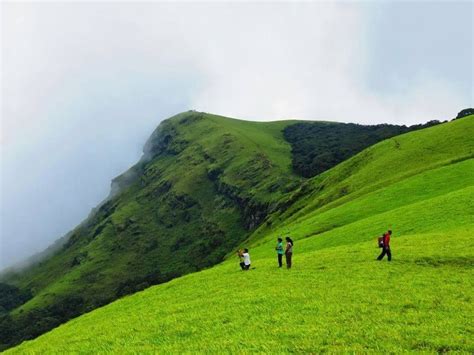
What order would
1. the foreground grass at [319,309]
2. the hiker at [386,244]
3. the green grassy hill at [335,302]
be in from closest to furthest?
the foreground grass at [319,309], the green grassy hill at [335,302], the hiker at [386,244]

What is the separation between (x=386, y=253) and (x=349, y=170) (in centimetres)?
8286

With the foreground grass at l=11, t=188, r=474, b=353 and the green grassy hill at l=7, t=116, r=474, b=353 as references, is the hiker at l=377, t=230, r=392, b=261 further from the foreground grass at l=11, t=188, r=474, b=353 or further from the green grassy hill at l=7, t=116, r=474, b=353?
the green grassy hill at l=7, t=116, r=474, b=353

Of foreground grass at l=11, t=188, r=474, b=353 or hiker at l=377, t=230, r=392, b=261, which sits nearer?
foreground grass at l=11, t=188, r=474, b=353

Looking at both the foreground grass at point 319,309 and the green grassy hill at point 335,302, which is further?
the green grassy hill at point 335,302

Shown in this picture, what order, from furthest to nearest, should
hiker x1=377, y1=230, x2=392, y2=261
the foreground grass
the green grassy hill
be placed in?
hiker x1=377, y1=230, x2=392, y2=261
the green grassy hill
the foreground grass

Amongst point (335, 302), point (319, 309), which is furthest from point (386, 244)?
point (319, 309)

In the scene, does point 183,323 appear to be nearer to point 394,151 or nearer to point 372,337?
point 372,337

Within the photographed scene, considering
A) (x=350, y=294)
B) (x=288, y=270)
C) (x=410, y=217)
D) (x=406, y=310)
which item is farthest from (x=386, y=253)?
(x=410, y=217)

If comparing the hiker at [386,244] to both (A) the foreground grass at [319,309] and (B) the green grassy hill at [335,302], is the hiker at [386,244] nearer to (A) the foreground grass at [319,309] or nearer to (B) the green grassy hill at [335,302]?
(A) the foreground grass at [319,309]

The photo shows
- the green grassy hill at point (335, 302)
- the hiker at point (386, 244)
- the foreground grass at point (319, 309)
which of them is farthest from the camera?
the hiker at point (386, 244)

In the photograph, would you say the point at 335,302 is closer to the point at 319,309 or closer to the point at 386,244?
the point at 319,309

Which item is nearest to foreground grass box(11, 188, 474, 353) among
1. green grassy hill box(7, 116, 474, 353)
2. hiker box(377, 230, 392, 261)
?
green grassy hill box(7, 116, 474, 353)

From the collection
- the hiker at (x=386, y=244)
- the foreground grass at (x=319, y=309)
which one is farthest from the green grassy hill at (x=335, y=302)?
the hiker at (x=386, y=244)

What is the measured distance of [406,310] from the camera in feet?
84.8
